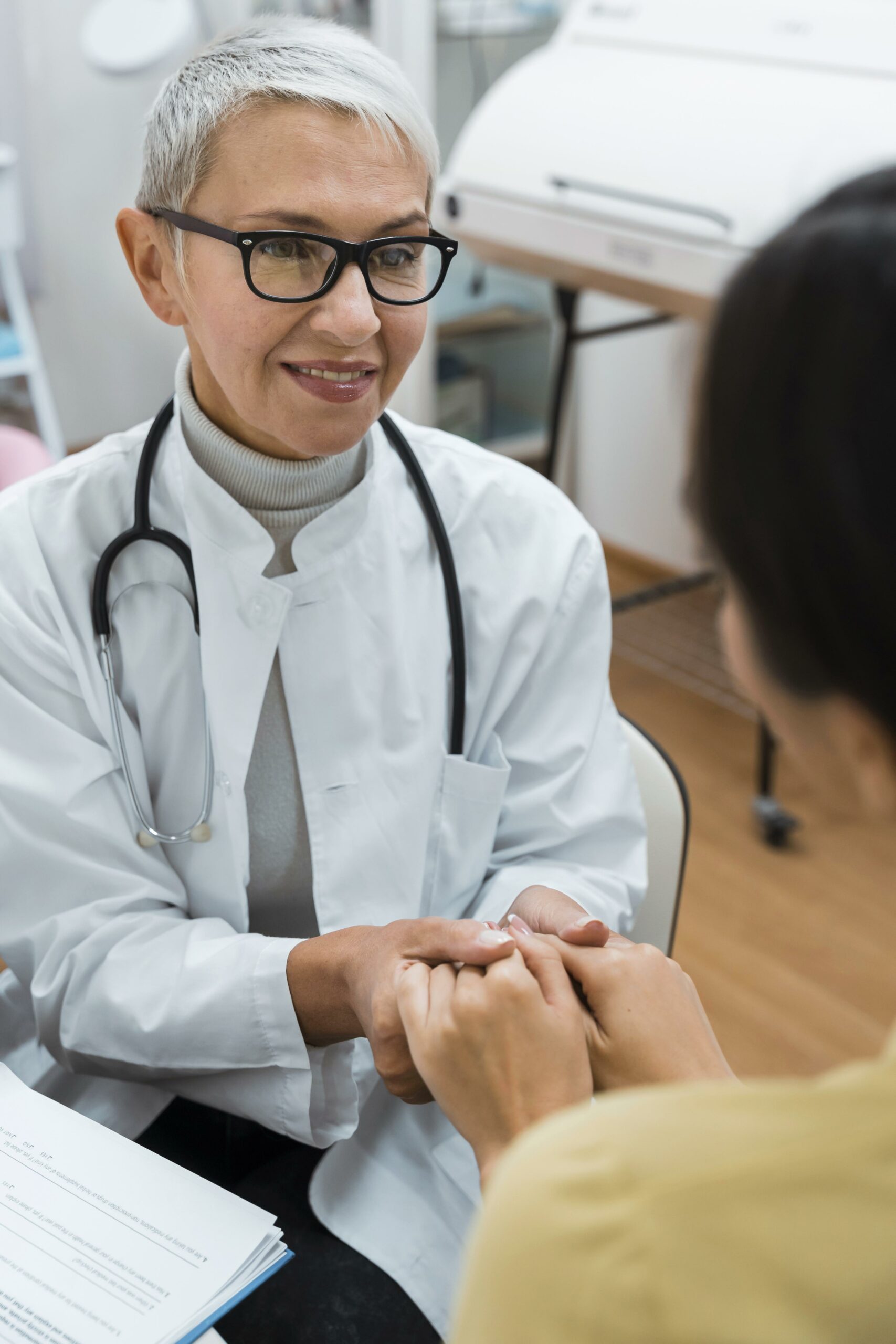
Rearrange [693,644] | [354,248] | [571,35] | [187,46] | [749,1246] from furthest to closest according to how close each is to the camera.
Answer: [693,644]
[187,46]
[571,35]
[354,248]
[749,1246]

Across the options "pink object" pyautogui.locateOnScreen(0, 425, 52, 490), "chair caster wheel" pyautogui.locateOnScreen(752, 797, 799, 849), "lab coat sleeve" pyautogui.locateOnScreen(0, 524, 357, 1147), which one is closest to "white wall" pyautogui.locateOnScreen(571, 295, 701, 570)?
"chair caster wheel" pyautogui.locateOnScreen(752, 797, 799, 849)

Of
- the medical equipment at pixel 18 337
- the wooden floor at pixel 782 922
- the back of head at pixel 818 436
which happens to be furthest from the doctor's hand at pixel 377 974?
the medical equipment at pixel 18 337

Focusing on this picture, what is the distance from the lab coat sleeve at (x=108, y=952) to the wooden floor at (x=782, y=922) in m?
1.09

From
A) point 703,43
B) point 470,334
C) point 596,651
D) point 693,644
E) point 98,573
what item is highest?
point 703,43

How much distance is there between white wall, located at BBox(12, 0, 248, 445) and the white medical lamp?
0.57 ft

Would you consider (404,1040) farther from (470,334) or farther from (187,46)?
(470,334)

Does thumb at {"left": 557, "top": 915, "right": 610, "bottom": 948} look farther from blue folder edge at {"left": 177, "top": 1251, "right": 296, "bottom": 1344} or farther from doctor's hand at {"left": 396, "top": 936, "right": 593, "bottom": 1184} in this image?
blue folder edge at {"left": 177, "top": 1251, "right": 296, "bottom": 1344}

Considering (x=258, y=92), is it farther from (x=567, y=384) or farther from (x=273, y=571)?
(x=567, y=384)

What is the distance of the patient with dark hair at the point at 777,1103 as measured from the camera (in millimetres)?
439

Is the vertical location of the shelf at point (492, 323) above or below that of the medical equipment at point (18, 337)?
below

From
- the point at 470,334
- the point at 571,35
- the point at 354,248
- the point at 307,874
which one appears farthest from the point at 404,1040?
the point at 470,334

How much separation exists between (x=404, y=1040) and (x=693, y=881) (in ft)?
4.92

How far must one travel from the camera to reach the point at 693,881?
2250mm

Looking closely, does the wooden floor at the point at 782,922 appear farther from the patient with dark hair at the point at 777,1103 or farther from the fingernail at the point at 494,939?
the patient with dark hair at the point at 777,1103
